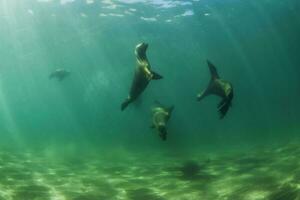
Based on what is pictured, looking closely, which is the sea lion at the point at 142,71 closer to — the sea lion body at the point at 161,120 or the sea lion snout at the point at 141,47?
the sea lion snout at the point at 141,47

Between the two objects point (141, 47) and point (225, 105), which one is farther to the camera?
point (225, 105)

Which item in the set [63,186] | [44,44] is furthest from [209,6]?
[63,186]

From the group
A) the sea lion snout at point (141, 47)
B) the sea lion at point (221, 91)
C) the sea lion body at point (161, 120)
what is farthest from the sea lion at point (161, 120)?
the sea lion snout at point (141, 47)

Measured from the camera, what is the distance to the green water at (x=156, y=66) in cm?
1041

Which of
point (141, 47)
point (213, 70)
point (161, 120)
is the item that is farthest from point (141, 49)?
point (213, 70)

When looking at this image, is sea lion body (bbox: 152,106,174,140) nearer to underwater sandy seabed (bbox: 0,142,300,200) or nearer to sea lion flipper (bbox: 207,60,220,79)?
sea lion flipper (bbox: 207,60,220,79)

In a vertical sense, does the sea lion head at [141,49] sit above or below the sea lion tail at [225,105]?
above

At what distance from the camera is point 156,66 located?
70250mm

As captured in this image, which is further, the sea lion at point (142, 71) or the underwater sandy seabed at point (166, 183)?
the underwater sandy seabed at point (166, 183)

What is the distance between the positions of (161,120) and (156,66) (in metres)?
62.6

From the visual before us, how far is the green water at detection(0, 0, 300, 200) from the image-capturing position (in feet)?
34.2

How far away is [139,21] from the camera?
37094mm

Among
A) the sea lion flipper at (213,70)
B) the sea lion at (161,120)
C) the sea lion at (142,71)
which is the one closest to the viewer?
the sea lion at (142,71)

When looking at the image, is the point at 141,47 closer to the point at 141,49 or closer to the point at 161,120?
the point at 141,49
